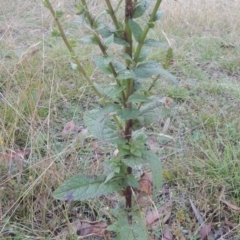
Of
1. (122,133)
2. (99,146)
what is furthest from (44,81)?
(122,133)

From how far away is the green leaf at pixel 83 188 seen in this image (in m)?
1.06

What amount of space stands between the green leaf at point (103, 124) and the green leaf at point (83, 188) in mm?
119

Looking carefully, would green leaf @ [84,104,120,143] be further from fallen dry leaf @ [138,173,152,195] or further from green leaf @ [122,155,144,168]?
fallen dry leaf @ [138,173,152,195]

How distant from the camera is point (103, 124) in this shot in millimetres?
1008

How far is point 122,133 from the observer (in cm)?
109

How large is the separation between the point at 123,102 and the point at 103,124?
0.25 feet

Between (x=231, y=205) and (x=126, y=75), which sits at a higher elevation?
(x=126, y=75)

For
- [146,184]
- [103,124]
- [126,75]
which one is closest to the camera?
[126,75]

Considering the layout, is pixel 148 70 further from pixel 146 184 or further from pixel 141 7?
pixel 146 184

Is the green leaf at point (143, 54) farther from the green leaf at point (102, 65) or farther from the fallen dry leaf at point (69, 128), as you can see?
the fallen dry leaf at point (69, 128)

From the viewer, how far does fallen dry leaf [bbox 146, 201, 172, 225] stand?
1.35m

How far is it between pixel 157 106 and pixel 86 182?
11.1 inches

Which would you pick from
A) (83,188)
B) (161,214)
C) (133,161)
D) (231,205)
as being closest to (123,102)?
(133,161)

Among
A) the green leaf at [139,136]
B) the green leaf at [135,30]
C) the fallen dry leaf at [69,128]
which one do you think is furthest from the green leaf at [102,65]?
the fallen dry leaf at [69,128]
